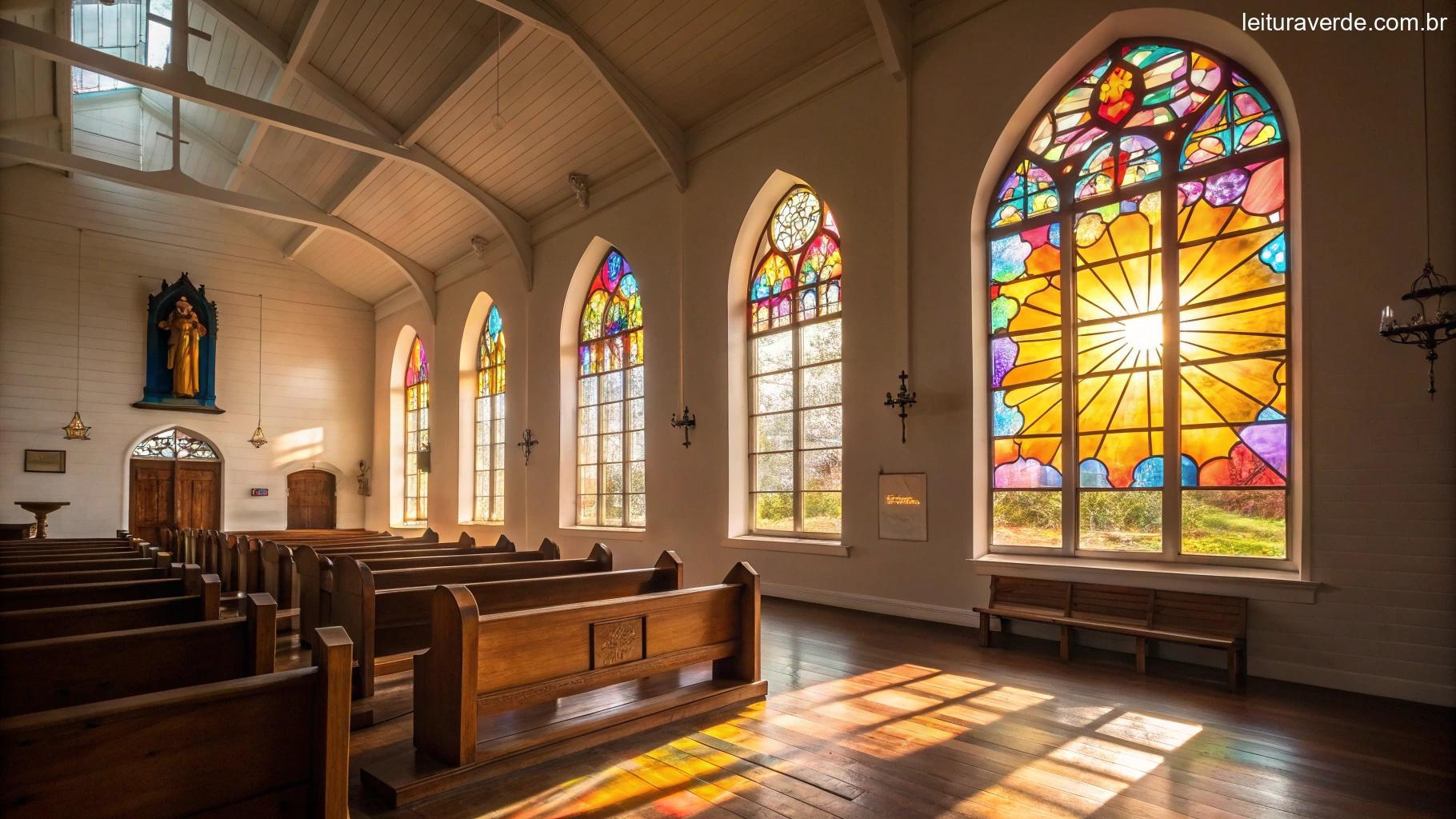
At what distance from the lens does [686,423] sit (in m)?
7.70

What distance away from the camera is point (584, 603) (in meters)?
3.12

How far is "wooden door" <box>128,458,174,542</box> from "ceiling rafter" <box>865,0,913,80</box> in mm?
11778

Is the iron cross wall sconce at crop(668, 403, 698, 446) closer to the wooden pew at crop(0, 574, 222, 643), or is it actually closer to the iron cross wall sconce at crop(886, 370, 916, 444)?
the iron cross wall sconce at crop(886, 370, 916, 444)

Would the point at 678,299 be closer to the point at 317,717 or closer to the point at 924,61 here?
the point at 924,61

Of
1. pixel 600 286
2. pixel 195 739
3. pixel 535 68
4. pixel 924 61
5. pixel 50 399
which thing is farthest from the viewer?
pixel 50 399

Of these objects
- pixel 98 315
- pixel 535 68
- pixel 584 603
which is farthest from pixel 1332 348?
pixel 98 315

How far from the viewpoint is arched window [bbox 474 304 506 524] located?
11.1 metres

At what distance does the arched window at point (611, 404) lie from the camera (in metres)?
8.75

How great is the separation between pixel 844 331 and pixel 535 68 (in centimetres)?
395

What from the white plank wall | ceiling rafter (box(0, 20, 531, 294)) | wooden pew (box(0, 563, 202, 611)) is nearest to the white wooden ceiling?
ceiling rafter (box(0, 20, 531, 294))

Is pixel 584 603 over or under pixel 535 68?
under

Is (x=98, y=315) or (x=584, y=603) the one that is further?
(x=98, y=315)

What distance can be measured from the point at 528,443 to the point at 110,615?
7442mm

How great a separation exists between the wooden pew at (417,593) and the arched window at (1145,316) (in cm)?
265
